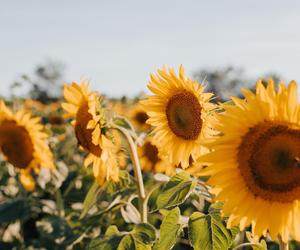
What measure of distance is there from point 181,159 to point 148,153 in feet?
8.07

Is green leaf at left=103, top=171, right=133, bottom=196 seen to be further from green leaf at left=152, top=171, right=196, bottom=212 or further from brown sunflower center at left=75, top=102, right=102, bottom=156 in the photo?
green leaf at left=152, top=171, right=196, bottom=212

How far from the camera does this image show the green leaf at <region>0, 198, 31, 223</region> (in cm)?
395

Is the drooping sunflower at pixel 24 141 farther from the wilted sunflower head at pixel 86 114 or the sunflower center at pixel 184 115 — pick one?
the sunflower center at pixel 184 115

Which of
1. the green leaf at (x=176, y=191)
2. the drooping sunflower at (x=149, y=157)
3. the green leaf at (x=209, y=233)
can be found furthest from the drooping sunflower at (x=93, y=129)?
the drooping sunflower at (x=149, y=157)

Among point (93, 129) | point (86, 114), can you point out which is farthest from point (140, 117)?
point (93, 129)

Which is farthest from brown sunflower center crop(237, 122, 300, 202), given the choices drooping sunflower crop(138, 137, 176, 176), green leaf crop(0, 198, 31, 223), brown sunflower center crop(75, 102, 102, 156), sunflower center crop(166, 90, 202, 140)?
drooping sunflower crop(138, 137, 176, 176)

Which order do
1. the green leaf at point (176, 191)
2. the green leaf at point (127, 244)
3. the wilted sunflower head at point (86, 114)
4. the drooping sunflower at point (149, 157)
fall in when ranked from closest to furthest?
1. the green leaf at point (176, 191)
2. the green leaf at point (127, 244)
3. the wilted sunflower head at point (86, 114)
4. the drooping sunflower at point (149, 157)

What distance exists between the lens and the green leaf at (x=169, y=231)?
85.6 inches

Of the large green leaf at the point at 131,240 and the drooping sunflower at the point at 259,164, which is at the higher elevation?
the drooping sunflower at the point at 259,164

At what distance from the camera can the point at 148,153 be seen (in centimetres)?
519

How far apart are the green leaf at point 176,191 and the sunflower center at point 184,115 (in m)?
0.39

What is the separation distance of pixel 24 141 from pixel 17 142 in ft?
0.18

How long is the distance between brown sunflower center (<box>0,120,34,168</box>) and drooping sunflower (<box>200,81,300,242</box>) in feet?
8.43

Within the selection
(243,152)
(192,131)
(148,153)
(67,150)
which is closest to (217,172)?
(243,152)
